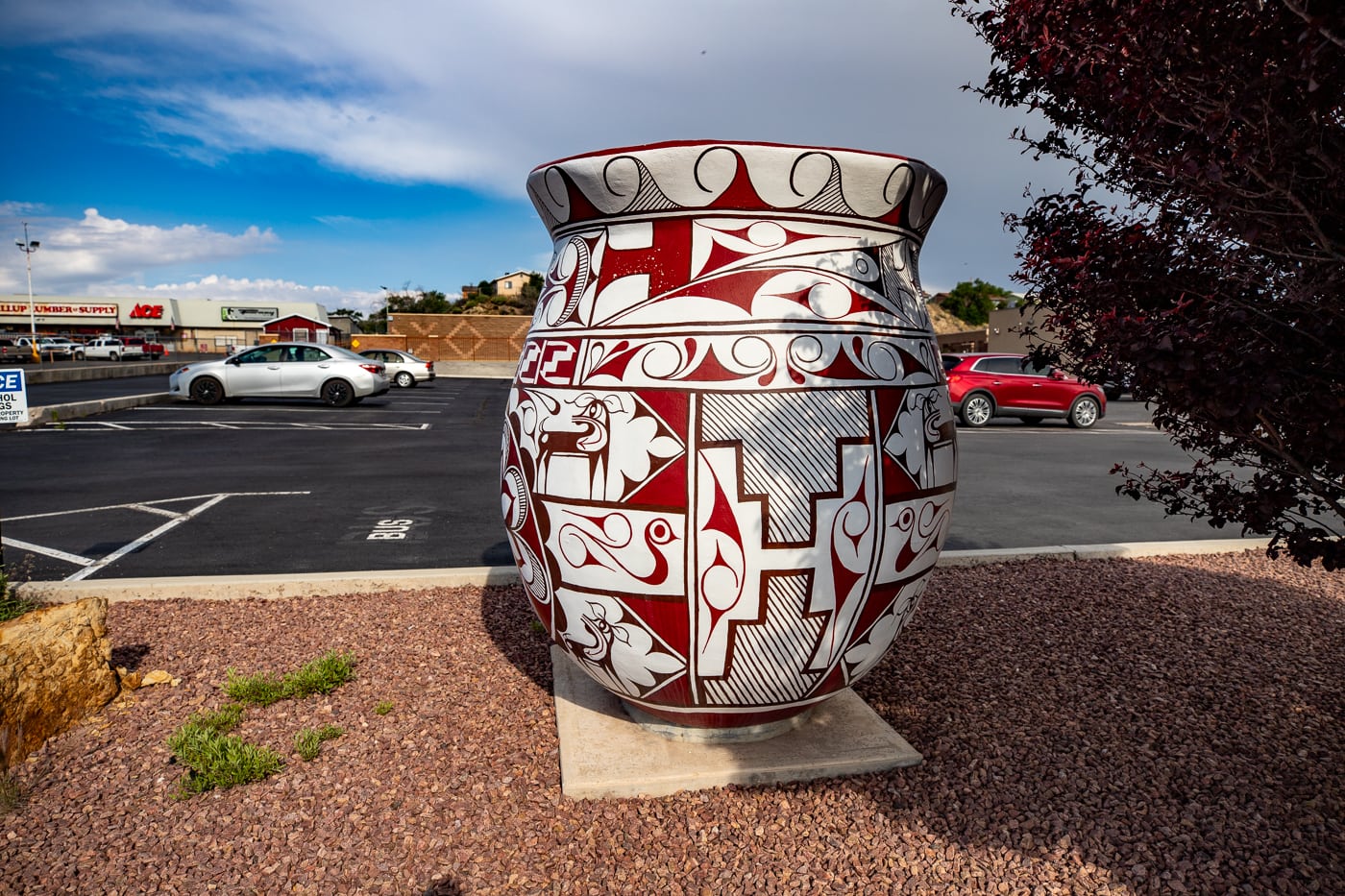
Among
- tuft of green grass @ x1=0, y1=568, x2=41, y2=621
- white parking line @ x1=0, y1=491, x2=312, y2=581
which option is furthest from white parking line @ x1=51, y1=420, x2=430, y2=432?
tuft of green grass @ x1=0, y1=568, x2=41, y2=621

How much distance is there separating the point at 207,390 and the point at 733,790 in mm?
19290

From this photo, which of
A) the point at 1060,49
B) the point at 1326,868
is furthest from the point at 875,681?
the point at 1060,49

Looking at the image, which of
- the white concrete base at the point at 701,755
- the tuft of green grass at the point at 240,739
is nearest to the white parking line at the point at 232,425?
the tuft of green grass at the point at 240,739

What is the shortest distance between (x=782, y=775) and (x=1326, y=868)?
5.60 feet

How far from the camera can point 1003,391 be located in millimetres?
17297

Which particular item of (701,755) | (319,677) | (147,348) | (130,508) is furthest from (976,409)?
(147,348)

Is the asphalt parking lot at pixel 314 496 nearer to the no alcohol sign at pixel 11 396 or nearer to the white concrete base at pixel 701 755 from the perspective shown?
the no alcohol sign at pixel 11 396

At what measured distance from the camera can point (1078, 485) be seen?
9.94 m

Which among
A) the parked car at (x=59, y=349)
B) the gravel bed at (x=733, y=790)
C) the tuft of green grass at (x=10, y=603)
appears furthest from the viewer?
the parked car at (x=59, y=349)

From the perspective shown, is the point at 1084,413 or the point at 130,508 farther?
the point at 1084,413

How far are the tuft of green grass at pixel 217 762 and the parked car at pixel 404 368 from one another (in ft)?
88.9

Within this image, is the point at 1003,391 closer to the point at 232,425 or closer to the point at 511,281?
the point at 232,425

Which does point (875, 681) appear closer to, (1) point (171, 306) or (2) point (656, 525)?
(2) point (656, 525)

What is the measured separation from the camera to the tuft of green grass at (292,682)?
3510 millimetres
